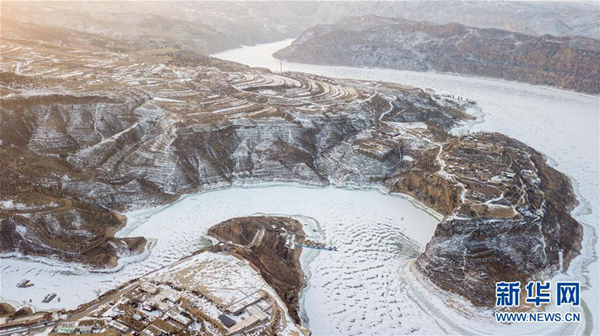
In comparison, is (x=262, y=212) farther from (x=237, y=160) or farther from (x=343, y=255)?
(x=237, y=160)

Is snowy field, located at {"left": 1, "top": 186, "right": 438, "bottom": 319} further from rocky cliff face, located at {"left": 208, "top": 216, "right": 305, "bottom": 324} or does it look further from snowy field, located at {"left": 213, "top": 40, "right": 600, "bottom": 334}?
snowy field, located at {"left": 213, "top": 40, "right": 600, "bottom": 334}

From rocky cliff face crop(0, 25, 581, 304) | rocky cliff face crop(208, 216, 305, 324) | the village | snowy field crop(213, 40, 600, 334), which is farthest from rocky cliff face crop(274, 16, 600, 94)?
the village

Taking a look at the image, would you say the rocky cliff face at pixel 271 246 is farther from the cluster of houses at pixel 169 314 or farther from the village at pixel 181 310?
the cluster of houses at pixel 169 314

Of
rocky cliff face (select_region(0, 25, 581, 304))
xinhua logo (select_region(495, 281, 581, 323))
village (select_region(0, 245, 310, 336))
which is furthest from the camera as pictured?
rocky cliff face (select_region(0, 25, 581, 304))

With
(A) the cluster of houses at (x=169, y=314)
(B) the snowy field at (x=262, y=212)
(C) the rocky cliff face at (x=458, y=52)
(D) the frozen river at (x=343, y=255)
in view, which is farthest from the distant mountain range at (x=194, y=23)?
(A) the cluster of houses at (x=169, y=314)

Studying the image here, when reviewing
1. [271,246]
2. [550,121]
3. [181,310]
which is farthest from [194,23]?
[181,310]

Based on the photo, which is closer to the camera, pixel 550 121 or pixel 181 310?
pixel 181 310

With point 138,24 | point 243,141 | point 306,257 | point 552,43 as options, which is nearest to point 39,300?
point 306,257
